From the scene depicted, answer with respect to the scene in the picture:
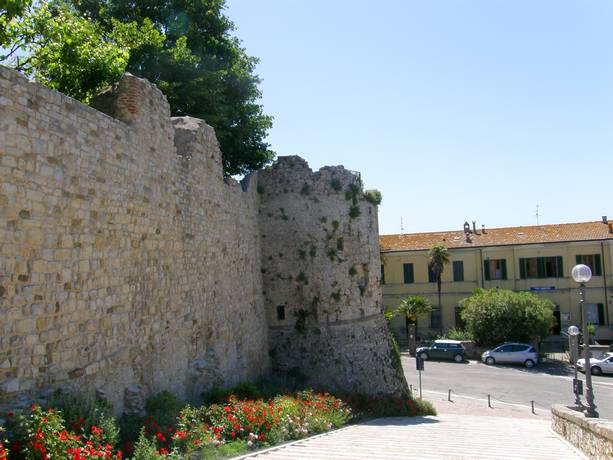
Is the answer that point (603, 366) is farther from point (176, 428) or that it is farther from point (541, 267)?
point (176, 428)

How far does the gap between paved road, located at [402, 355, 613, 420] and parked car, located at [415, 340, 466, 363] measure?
0.47m

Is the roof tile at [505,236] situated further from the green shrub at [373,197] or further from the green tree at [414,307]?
the green shrub at [373,197]

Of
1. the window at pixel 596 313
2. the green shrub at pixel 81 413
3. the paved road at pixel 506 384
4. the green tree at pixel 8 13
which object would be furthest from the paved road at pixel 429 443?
the window at pixel 596 313

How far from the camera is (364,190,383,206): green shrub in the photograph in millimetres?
20031

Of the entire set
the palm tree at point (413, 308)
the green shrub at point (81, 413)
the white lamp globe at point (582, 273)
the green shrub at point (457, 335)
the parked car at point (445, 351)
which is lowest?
the parked car at point (445, 351)

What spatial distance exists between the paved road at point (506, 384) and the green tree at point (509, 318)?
1.92 m

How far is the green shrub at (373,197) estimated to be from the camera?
20031 mm

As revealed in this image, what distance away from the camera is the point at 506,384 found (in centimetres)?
2839

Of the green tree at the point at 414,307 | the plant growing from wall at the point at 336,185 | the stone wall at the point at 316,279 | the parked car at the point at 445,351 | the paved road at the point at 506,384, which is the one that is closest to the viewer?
the stone wall at the point at 316,279

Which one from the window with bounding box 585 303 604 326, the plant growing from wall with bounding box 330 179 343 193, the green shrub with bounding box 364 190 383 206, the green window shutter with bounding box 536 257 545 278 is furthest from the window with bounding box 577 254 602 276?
the plant growing from wall with bounding box 330 179 343 193

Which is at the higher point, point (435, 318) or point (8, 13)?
point (8, 13)

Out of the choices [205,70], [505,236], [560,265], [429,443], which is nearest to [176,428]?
[429,443]

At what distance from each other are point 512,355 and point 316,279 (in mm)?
19592

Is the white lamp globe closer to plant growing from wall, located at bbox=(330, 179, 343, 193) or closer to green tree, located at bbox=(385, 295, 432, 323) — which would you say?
plant growing from wall, located at bbox=(330, 179, 343, 193)
